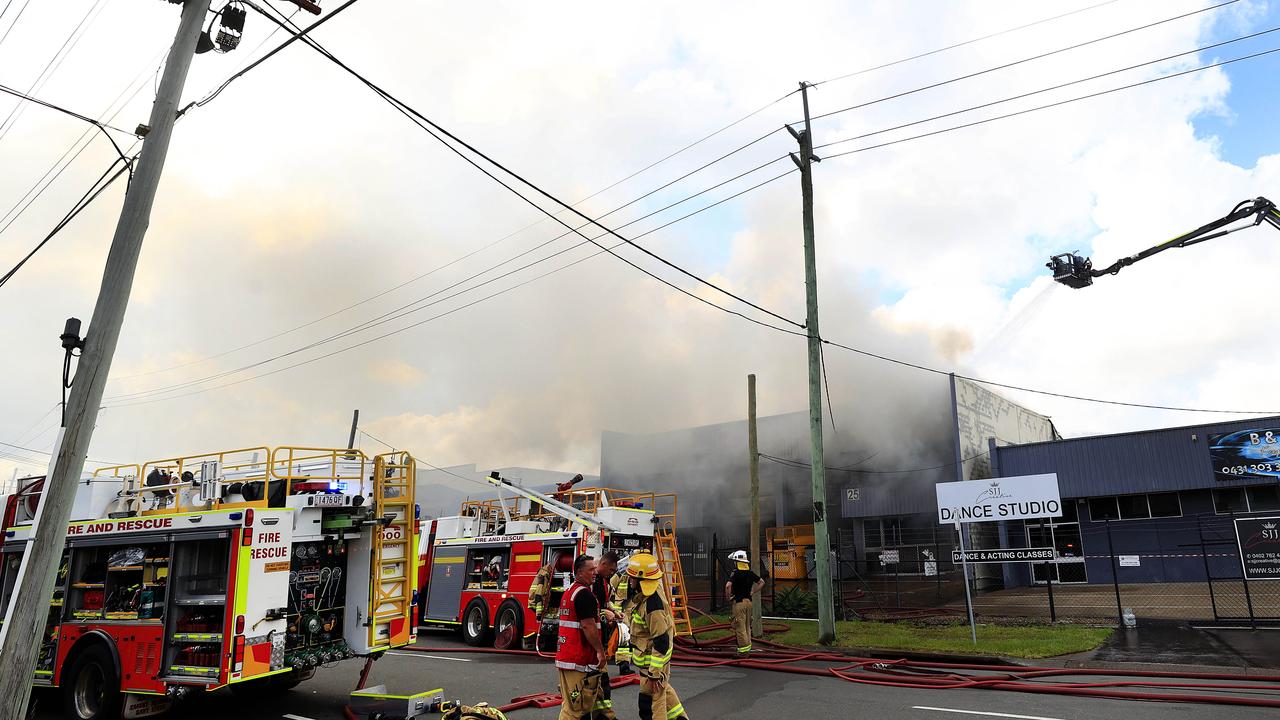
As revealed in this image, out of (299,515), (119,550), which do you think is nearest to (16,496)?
(119,550)

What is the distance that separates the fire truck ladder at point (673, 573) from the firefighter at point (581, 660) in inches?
290

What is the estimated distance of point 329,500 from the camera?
790cm

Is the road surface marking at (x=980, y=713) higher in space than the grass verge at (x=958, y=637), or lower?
higher

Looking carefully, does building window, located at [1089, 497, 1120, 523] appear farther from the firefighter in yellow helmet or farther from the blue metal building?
the firefighter in yellow helmet

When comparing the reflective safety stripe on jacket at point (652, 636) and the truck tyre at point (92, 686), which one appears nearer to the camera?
the reflective safety stripe on jacket at point (652, 636)

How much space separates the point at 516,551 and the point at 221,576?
6387 millimetres

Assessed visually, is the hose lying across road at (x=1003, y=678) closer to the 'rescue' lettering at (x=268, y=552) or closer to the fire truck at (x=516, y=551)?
the fire truck at (x=516, y=551)

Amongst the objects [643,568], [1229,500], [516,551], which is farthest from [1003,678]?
[1229,500]

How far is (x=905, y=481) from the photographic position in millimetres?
26312

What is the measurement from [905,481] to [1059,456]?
4.90 metres

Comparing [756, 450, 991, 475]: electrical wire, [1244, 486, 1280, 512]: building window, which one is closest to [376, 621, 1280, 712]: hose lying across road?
[756, 450, 991, 475]: electrical wire

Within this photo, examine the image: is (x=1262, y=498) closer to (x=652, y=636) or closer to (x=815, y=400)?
(x=815, y=400)

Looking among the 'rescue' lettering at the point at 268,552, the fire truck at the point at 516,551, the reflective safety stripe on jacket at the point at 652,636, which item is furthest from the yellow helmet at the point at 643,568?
the fire truck at the point at 516,551

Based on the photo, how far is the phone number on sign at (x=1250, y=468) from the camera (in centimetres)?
2063
